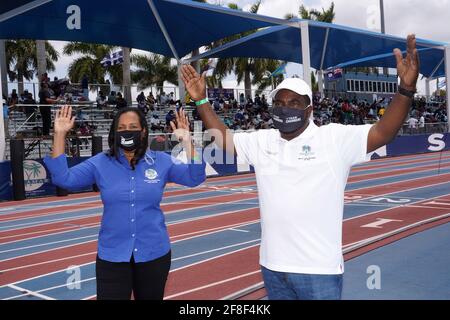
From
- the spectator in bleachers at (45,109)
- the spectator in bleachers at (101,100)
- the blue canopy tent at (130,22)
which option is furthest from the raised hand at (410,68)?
the spectator in bleachers at (101,100)

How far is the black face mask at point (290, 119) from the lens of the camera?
8.53 feet

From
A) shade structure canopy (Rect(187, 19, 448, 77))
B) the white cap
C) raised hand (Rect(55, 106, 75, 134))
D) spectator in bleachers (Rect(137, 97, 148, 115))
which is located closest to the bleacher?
spectator in bleachers (Rect(137, 97, 148, 115))

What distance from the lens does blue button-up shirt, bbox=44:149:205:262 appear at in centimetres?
299

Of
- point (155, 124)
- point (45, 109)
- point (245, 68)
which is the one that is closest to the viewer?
point (45, 109)

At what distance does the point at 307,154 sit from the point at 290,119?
21 centimetres

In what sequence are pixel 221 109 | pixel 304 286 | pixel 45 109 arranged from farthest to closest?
pixel 221 109
pixel 45 109
pixel 304 286

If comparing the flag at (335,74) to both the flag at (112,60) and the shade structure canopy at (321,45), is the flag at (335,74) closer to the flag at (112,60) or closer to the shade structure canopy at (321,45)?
the shade structure canopy at (321,45)

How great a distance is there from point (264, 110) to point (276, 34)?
15.8 feet

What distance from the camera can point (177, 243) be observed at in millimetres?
7781

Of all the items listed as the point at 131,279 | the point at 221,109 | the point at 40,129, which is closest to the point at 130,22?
the point at 40,129

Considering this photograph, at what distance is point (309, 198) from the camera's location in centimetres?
247

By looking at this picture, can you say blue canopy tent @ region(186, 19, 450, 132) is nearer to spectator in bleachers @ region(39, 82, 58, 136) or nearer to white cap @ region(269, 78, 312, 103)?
spectator in bleachers @ region(39, 82, 58, 136)

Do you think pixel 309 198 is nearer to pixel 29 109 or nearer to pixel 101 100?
pixel 29 109
